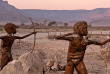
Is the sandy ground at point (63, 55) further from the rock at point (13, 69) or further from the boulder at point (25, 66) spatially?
the rock at point (13, 69)

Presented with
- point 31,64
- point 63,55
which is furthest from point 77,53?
point 63,55

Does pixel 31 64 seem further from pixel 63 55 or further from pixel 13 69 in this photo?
pixel 63 55

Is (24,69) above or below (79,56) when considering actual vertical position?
below

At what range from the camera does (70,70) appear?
498 centimetres

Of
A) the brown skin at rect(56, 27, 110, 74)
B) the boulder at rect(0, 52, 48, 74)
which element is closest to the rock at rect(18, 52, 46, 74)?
the boulder at rect(0, 52, 48, 74)

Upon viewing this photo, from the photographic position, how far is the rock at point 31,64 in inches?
209

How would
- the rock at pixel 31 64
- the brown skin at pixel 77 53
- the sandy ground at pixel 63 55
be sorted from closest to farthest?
the brown skin at pixel 77 53 < the rock at pixel 31 64 < the sandy ground at pixel 63 55

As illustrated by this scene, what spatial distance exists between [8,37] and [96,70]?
393 centimetres

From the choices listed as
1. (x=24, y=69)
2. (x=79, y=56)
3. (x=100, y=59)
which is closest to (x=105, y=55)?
(x=79, y=56)

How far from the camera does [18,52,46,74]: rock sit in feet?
17.4

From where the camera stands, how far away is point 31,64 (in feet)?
18.2

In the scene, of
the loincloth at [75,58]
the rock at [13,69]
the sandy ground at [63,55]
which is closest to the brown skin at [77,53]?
the loincloth at [75,58]

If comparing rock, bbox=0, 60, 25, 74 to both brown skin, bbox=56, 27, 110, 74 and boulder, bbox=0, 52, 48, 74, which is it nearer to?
boulder, bbox=0, 52, 48, 74

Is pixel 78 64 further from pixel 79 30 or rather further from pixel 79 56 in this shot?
pixel 79 30
